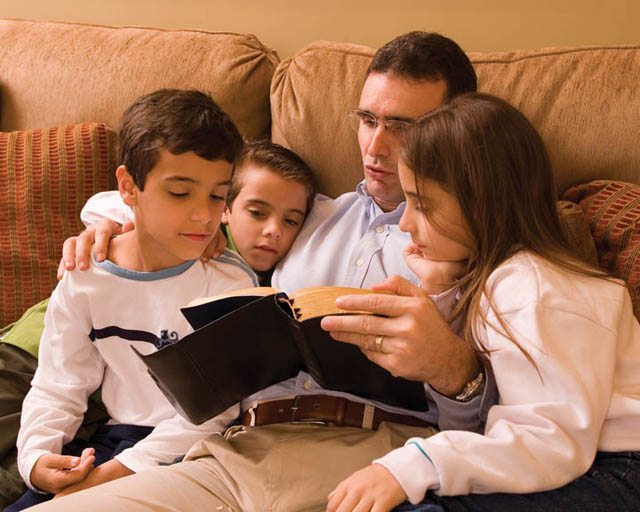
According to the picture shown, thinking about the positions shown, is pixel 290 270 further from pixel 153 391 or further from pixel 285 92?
pixel 285 92

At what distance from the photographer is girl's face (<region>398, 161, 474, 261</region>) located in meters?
1.23

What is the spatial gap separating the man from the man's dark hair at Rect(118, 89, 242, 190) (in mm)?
231

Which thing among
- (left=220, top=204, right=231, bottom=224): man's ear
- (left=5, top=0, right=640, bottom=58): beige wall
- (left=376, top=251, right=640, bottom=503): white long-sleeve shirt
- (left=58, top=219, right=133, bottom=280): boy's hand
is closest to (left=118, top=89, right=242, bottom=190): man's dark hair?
(left=58, top=219, right=133, bottom=280): boy's hand

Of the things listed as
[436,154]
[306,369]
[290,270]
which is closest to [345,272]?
[290,270]

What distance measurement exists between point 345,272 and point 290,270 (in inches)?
5.4

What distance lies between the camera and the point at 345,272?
5.29ft

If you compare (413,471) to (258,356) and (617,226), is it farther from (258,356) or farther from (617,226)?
(617,226)

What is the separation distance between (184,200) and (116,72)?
2.54 feet

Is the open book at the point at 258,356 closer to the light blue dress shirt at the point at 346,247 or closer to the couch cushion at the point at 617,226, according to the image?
the light blue dress shirt at the point at 346,247

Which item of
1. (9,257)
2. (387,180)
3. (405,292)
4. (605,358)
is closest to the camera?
(605,358)

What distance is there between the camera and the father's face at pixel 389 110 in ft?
5.12

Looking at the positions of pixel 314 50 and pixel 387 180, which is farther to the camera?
pixel 314 50

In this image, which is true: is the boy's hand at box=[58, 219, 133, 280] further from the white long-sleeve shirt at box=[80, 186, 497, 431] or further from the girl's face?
the girl's face

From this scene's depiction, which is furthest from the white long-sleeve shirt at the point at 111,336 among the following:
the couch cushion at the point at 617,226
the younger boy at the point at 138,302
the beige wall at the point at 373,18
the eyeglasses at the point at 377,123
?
the beige wall at the point at 373,18
